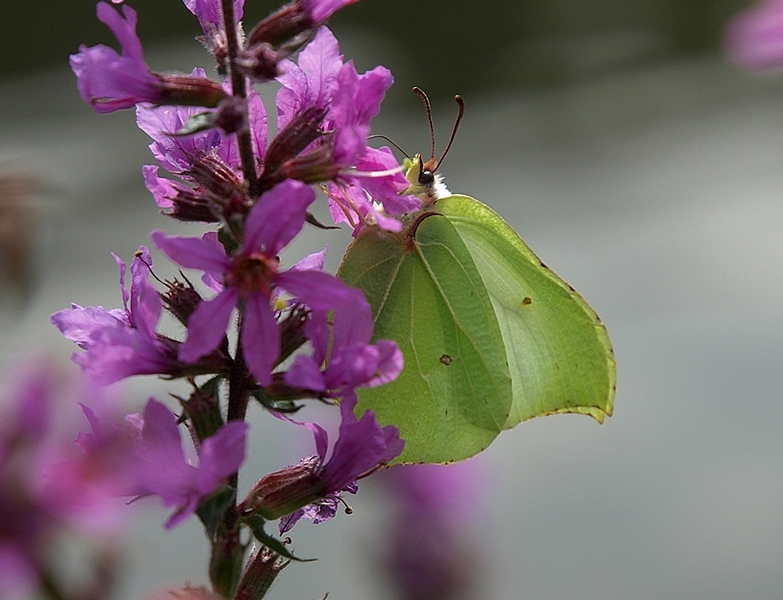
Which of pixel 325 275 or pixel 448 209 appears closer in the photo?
pixel 325 275

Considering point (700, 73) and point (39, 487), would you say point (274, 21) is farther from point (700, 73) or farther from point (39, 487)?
point (700, 73)

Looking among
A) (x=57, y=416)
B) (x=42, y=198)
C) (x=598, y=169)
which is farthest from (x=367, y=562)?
(x=598, y=169)

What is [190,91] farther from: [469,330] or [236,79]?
[469,330]

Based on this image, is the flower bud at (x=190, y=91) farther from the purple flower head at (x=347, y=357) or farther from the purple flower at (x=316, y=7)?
the purple flower head at (x=347, y=357)

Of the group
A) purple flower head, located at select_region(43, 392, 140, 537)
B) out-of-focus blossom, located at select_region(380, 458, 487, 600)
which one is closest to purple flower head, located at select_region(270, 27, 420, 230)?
purple flower head, located at select_region(43, 392, 140, 537)

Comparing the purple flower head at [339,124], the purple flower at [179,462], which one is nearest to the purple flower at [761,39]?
the purple flower head at [339,124]

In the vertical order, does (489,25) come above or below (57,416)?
above
